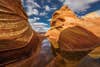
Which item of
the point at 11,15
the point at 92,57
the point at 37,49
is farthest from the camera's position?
the point at 37,49

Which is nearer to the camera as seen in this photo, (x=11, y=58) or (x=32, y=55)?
(x=11, y=58)

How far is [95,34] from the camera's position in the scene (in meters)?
0.86

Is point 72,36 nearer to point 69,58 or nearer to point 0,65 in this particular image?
point 69,58

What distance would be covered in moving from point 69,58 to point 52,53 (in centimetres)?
15

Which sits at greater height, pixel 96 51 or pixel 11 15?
pixel 11 15

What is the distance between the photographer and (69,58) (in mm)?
852

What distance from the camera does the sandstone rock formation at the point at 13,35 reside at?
0.73 meters

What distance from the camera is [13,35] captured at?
2.54 ft

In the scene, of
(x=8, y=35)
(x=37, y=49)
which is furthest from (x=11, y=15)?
(x=37, y=49)

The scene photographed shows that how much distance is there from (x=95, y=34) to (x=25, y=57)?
10.7 inches

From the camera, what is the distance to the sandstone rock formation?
73cm

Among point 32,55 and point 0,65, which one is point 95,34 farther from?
point 0,65

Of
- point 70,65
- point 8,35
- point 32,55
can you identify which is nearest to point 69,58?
point 70,65

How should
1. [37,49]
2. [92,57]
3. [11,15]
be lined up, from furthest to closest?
[37,49], [11,15], [92,57]
